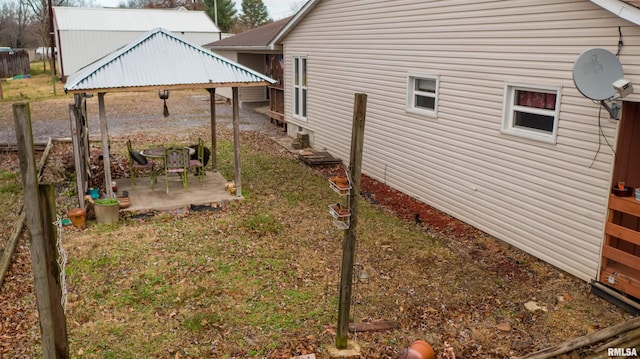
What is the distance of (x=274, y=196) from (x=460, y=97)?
435 centimetres

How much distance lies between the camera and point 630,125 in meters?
6.44

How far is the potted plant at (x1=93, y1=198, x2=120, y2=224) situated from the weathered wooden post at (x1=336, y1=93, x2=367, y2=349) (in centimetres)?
554

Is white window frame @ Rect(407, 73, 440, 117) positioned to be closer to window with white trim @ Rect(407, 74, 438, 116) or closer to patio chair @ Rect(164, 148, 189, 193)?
window with white trim @ Rect(407, 74, 438, 116)

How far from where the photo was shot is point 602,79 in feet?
20.7

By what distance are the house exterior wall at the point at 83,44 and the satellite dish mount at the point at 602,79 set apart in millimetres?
→ 31452

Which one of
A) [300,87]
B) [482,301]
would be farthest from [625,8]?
[300,87]

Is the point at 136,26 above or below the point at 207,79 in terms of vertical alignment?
above

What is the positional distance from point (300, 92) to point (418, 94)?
6900 mm

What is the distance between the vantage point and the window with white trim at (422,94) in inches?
408

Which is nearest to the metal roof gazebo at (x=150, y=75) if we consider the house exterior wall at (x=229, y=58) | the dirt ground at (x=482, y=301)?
the dirt ground at (x=482, y=301)

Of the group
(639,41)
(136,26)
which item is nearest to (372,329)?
(639,41)

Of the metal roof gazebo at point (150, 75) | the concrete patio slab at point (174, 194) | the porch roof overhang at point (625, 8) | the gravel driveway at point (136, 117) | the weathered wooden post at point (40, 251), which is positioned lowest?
the concrete patio slab at point (174, 194)

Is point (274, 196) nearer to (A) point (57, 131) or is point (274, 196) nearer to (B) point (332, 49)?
(B) point (332, 49)

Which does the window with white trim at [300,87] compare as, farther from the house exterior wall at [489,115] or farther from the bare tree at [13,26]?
the bare tree at [13,26]
